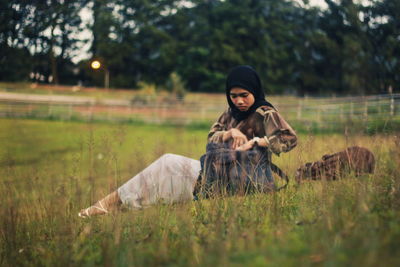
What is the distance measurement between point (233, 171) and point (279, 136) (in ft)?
1.34

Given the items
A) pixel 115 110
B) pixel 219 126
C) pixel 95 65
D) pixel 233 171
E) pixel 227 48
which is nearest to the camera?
pixel 95 65

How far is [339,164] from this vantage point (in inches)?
114

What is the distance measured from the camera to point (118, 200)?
3068 millimetres

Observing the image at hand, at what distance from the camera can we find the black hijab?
2977 millimetres

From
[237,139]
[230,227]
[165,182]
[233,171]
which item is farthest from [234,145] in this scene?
[230,227]

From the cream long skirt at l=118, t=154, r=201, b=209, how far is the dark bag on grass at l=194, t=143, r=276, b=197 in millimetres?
117

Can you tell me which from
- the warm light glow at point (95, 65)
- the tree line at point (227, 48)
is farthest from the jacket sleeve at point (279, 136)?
the tree line at point (227, 48)

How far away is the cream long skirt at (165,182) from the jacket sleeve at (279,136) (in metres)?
0.59

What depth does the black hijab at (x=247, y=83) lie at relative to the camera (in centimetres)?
298

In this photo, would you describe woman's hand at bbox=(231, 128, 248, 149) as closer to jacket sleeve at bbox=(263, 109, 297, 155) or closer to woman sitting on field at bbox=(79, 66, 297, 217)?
woman sitting on field at bbox=(79, 66, 297, 217)

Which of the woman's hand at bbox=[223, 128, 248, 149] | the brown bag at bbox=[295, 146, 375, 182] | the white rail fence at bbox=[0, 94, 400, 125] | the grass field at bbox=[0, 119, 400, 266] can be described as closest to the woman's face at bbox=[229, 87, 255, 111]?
the woman's hand at bbox=[223, 128, 248, 149]

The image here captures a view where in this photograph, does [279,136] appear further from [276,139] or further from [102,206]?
[102,206]

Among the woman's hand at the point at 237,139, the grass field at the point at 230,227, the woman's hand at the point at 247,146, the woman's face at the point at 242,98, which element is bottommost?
the grass field at the point at 230,227

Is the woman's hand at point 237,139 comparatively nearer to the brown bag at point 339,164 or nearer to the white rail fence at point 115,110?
the brown bag at point 339,164
